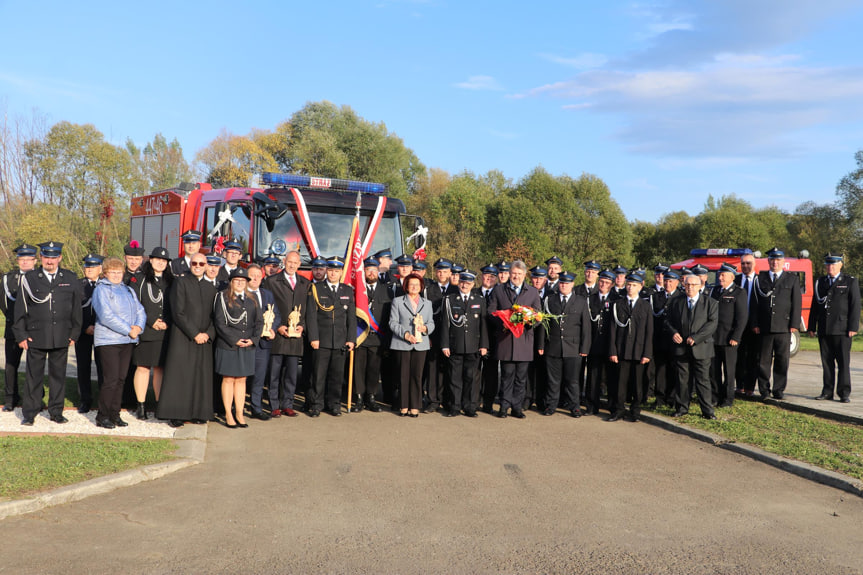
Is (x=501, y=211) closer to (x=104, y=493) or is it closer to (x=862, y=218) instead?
(x=862, y=218)

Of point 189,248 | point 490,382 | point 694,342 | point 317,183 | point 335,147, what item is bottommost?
point 490,382

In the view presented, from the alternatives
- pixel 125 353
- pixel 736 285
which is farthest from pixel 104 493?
pixel 736 285

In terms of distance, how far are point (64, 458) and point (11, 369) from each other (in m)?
3.37

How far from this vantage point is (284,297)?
9.47 meters

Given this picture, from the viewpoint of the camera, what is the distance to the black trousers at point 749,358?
10844 mm

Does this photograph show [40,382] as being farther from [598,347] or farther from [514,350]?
[598,347]

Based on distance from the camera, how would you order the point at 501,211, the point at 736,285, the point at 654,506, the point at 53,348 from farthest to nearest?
the point at 501,211 → the point at 736,285 → the point at 53,348 → the point at 654,506

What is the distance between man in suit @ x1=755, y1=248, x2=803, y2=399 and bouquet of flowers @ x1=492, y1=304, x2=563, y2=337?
3278 mm

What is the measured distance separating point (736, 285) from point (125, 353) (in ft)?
27.7

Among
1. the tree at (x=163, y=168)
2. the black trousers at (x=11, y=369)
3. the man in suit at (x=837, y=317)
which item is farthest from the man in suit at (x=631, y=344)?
the tree at (x=163, y=168)

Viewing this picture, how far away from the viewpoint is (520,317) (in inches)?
373

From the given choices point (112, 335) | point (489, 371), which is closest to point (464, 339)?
point (489, 371)

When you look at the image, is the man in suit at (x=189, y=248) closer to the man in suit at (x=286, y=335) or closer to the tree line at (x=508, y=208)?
the man in suit at (x=286, y=335)

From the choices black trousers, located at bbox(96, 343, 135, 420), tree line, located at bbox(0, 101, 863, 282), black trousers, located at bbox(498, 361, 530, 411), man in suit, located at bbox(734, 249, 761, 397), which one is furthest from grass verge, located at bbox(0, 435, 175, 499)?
tree line, located at bbox(0, 101, 863, 282)
